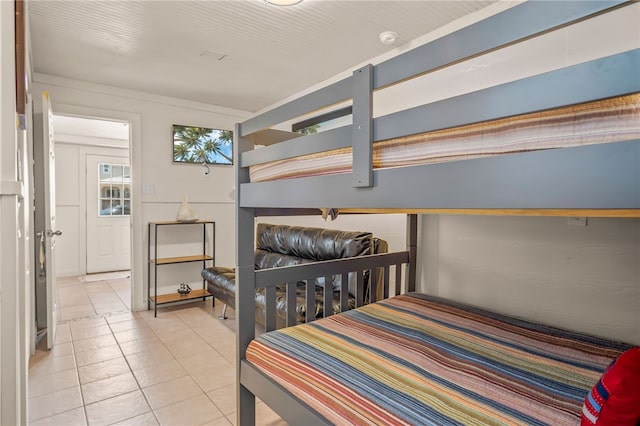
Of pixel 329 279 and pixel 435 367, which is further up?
pixel 329 279

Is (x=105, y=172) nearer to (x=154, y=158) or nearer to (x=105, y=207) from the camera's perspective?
(x=105, y=207)

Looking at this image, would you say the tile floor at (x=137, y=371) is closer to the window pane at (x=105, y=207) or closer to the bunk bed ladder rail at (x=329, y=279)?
the bunk bed ladder rail at (x=329, y=279)

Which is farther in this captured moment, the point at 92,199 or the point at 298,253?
the point at 92,199

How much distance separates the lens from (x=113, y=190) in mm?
5559

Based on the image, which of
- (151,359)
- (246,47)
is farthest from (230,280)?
(246,47)

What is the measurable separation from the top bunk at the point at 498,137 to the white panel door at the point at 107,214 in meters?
5.33

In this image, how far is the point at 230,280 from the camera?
2953mm

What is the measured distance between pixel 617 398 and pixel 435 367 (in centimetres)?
55

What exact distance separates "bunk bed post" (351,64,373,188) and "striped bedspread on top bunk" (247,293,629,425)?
0.63m

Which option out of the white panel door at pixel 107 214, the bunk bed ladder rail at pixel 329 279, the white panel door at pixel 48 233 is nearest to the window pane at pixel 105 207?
the white panel door at pixel 107 214

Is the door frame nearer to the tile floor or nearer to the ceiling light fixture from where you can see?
the tile floor

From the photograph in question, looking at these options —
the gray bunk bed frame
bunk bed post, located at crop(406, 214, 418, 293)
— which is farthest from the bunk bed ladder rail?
the gray bunk bed frame

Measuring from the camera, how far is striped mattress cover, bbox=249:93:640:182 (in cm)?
58

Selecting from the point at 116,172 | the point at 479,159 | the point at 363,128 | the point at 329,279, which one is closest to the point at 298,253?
the point at 329,279
